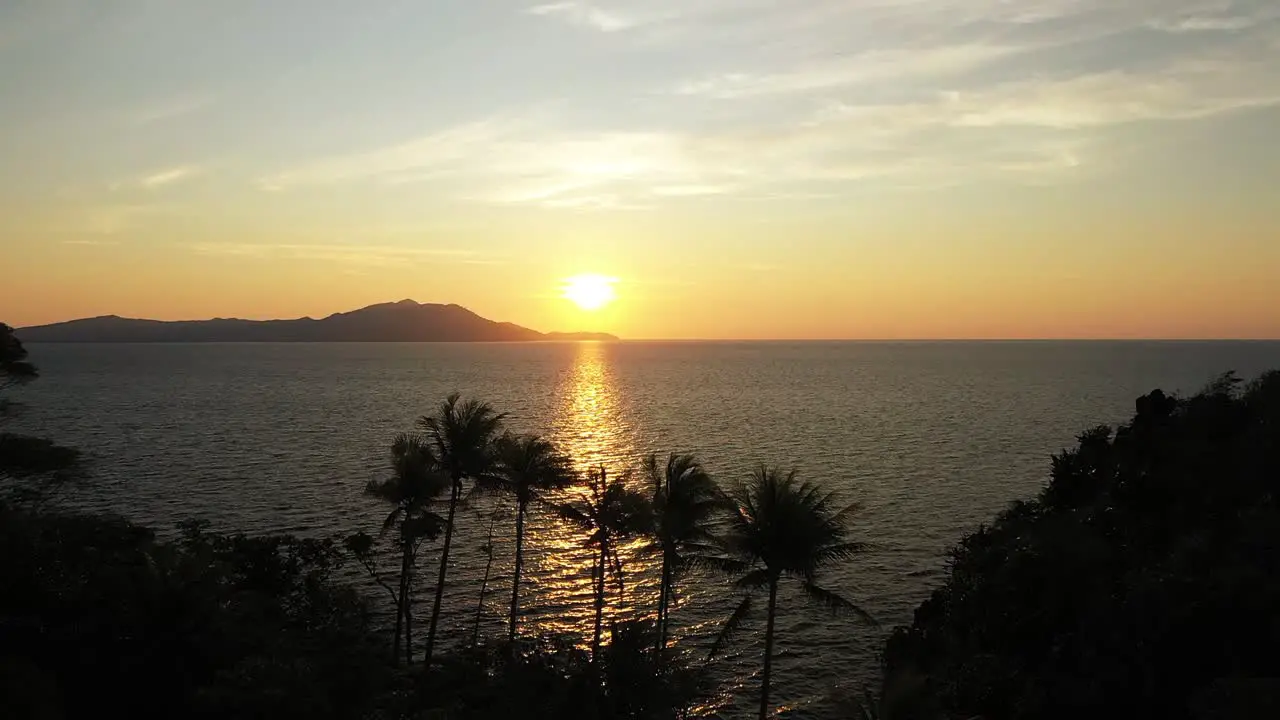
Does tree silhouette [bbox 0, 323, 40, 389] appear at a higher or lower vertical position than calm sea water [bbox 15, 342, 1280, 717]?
higher

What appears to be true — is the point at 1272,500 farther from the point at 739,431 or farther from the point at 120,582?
the point at 739,431

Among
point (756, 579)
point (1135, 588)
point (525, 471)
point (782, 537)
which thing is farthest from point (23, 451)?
point (1135, 588)

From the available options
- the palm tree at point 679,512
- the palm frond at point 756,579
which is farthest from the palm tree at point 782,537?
the palm tree at point 679,512

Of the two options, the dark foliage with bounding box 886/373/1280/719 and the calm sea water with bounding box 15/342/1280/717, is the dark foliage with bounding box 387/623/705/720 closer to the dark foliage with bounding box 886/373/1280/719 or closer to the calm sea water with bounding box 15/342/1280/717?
the dark foliage with bounding box 886/373/1280/719

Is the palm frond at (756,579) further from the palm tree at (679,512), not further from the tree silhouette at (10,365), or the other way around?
the tree silhouette at (10,365)

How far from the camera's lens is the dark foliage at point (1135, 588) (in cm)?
2716

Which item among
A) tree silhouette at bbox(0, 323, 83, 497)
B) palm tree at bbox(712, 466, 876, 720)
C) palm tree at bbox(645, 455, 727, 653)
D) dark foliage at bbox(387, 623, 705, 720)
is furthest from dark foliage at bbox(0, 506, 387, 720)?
palm tree at bbox(712, 466, 876, 720)

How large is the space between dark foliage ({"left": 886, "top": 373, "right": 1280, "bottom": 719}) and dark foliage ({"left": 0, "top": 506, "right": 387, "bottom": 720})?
2560cm

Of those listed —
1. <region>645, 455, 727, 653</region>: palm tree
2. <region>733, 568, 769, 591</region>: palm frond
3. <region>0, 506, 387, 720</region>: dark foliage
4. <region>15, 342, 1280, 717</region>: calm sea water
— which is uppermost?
<region>645, 455, 727, 653</region>: palm tree

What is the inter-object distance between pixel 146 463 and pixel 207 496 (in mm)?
23676

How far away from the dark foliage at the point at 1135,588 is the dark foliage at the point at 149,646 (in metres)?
25.6

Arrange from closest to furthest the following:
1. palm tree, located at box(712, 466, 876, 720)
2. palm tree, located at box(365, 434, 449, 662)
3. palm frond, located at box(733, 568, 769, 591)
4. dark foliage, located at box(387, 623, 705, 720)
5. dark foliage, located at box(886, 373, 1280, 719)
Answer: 1. dark foliage, located at box(387, 623, 705, 720)
2. dark foliage, located at box(886, 373, 1280, 719)
3. palm tree, located at box(712, 466, 876, 720)
4. palm frond, located at box(733, 568, 769, 591)
5. palm tree, located at box(365, 434, 449, 662)

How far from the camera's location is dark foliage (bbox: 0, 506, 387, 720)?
23.8 metres

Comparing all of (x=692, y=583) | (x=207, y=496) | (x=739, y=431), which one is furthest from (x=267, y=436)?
(x=692, y=583)
